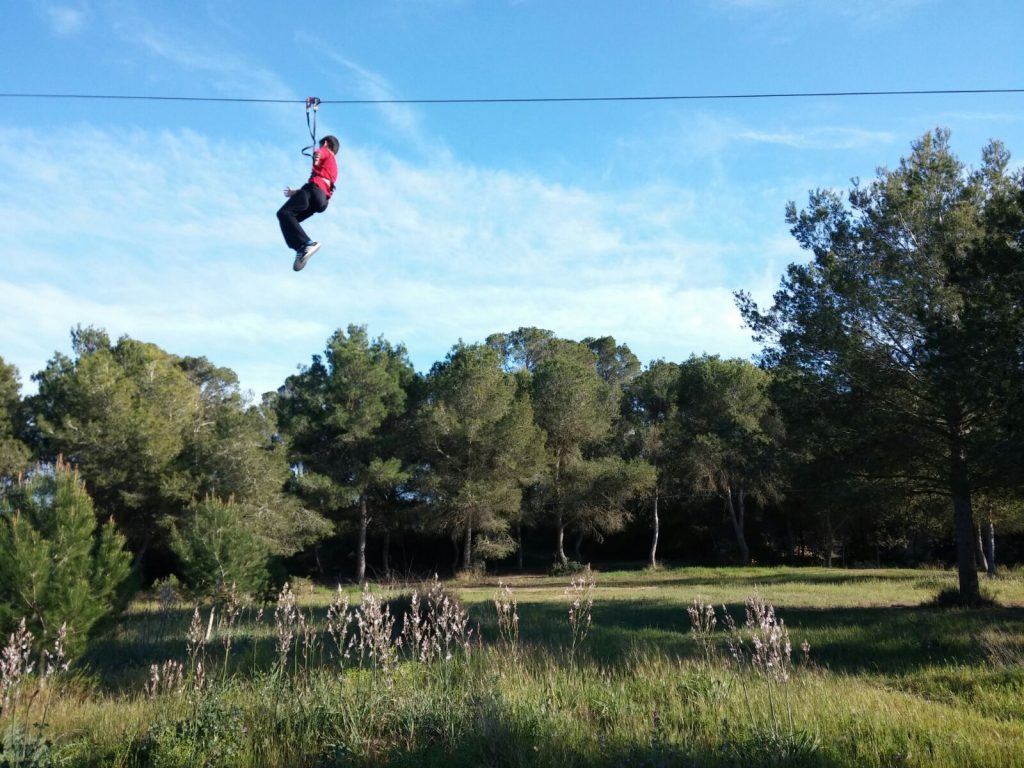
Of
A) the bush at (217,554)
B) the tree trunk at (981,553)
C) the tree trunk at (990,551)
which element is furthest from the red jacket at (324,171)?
the tree trunk at (981,553)

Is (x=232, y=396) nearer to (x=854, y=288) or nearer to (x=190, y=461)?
(x=190, y=461)

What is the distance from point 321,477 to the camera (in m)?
38.7

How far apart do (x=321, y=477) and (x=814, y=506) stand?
26289 millimetres

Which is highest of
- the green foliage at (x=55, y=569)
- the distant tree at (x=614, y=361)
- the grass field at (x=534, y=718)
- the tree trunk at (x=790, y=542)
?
the distant tree at (x=614, y=361)

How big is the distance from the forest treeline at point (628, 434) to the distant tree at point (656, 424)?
0.57 ft

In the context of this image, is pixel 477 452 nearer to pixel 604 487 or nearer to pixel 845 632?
pixel 604 487

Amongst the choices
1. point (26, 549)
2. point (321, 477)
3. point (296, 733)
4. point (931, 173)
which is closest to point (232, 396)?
point (321, 477)

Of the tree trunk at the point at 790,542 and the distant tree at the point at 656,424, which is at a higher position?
the distant tree at the point at 656,424

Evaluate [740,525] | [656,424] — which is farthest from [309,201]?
[656,424]

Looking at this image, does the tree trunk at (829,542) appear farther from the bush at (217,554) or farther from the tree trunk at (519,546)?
the bush at (217,554)

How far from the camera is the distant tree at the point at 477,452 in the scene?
39.1 meters

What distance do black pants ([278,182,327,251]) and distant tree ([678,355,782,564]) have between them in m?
34.1

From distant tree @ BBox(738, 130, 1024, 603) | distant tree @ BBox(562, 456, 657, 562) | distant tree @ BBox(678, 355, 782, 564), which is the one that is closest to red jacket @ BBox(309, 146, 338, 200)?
distant tree @ BBox(738, 130, 1024, 603)

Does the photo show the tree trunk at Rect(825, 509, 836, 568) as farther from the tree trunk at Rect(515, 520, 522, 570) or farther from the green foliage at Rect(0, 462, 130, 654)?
the green foliage at Rect(0, 462, 130, 654)
